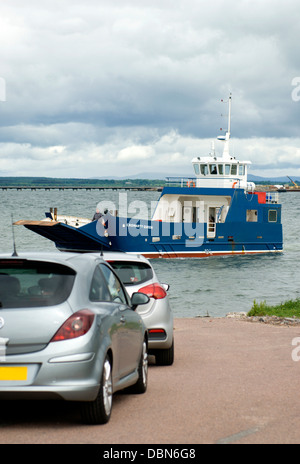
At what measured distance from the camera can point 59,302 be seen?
5.75 m

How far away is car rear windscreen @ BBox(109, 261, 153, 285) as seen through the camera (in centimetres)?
938

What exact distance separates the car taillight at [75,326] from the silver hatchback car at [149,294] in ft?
11.3

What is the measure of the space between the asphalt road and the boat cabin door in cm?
2928

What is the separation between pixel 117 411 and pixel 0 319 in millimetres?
1497

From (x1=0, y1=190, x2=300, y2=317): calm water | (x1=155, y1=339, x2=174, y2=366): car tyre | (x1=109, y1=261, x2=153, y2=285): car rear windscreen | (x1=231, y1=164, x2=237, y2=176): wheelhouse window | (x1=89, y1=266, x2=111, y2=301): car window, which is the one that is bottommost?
(x1=0, y1=190, x2=300, y2=317): calm water

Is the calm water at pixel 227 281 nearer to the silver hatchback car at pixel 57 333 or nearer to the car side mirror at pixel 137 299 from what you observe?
the car side mirror at pixel 137 299

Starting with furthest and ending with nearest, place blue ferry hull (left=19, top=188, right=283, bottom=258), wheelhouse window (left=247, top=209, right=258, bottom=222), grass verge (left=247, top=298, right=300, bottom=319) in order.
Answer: wheelhouse window (left=247, top=209, right=258, bottom=222)
blue ferry hull (left=19, top=188, right=283, bottom=258)
grass verge (left=247, top=298, right=300, bottom=319)

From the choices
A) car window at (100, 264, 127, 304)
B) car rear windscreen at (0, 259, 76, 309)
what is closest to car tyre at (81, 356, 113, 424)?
car rear windscreen at (0, 259, 76, 309)

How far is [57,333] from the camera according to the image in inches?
222

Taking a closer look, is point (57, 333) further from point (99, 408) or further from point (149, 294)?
point (149, 294)

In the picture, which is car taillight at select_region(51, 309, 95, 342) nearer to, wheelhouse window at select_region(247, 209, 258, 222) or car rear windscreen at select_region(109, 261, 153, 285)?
car rear windscreen at select_region(109, 261, 153, 285)

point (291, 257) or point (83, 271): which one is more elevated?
point (83, 271)

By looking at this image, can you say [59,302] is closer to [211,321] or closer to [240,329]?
[240,329]
